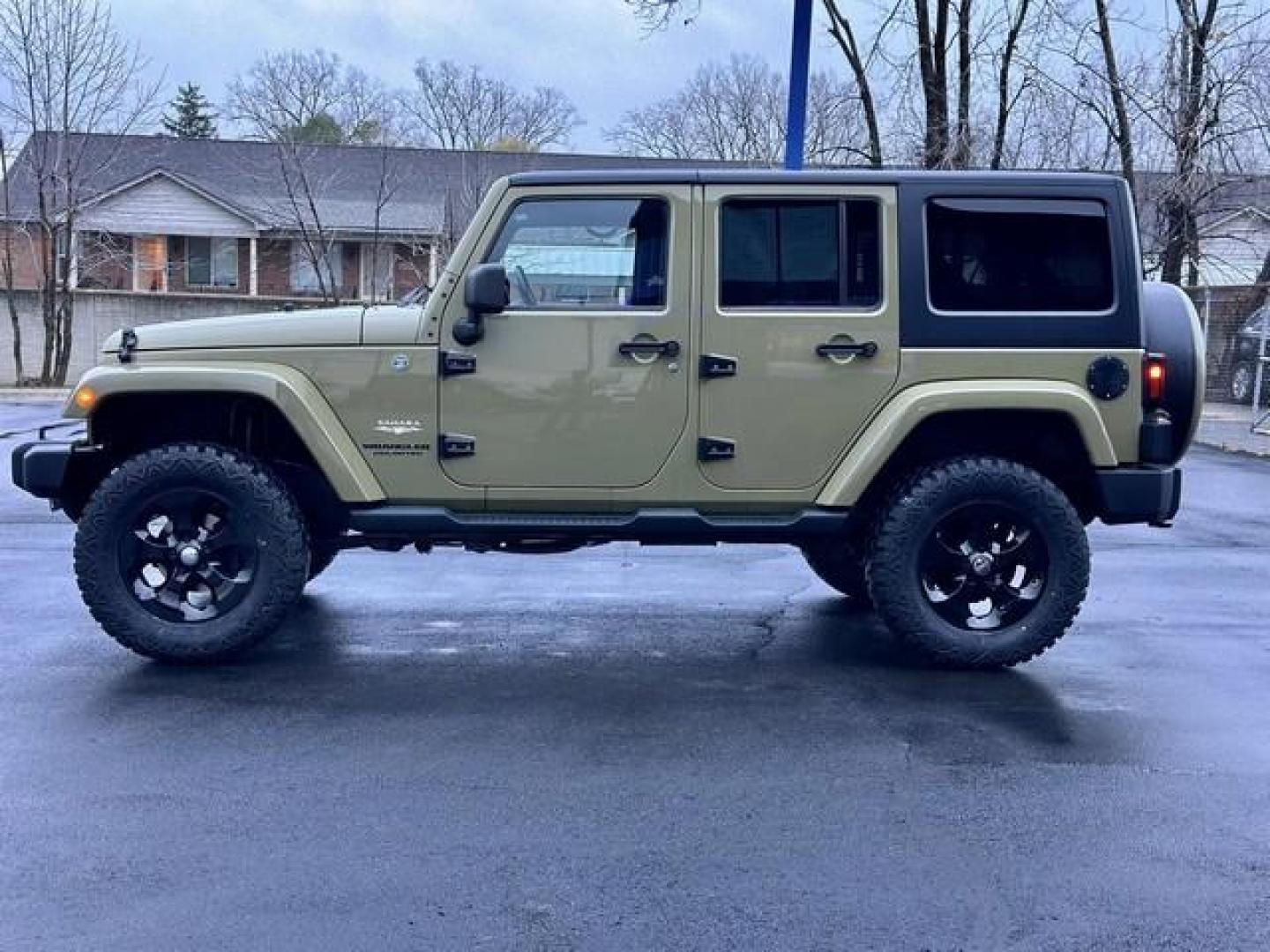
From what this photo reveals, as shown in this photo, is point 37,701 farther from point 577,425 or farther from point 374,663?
point 577,425

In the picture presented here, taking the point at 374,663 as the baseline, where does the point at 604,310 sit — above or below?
above

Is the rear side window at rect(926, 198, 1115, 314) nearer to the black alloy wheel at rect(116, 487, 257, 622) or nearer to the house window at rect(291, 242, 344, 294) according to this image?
the black alloy wheel at rect(116, 487, 257, 622)

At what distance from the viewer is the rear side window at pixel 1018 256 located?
620 centimetres

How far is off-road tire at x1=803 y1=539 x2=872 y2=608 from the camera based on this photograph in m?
7.57

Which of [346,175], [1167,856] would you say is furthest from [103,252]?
[1167,856]

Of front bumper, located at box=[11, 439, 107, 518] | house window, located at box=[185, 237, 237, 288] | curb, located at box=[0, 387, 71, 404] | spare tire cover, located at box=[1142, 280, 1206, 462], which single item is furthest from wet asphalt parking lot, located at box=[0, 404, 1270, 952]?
house window, located at box=[185, 237, 237, 288]

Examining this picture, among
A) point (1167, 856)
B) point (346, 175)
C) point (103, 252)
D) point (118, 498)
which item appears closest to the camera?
point (1167, 856)

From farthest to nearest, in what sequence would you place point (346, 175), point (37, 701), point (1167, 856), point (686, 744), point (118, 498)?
point (346, 175), point (118, 498), point (37, 701), point (686, 744), point (1167, 856)

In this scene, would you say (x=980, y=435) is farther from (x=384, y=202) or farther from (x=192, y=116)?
(x=192, y=116)

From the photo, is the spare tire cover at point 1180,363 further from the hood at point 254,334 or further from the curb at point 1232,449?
the curb at point 1232,449

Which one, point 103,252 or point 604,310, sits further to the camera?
point 103,252

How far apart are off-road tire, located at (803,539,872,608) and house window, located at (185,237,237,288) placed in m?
35.9

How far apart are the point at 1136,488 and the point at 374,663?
3.41 meters

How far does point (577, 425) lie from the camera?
6184 mm
